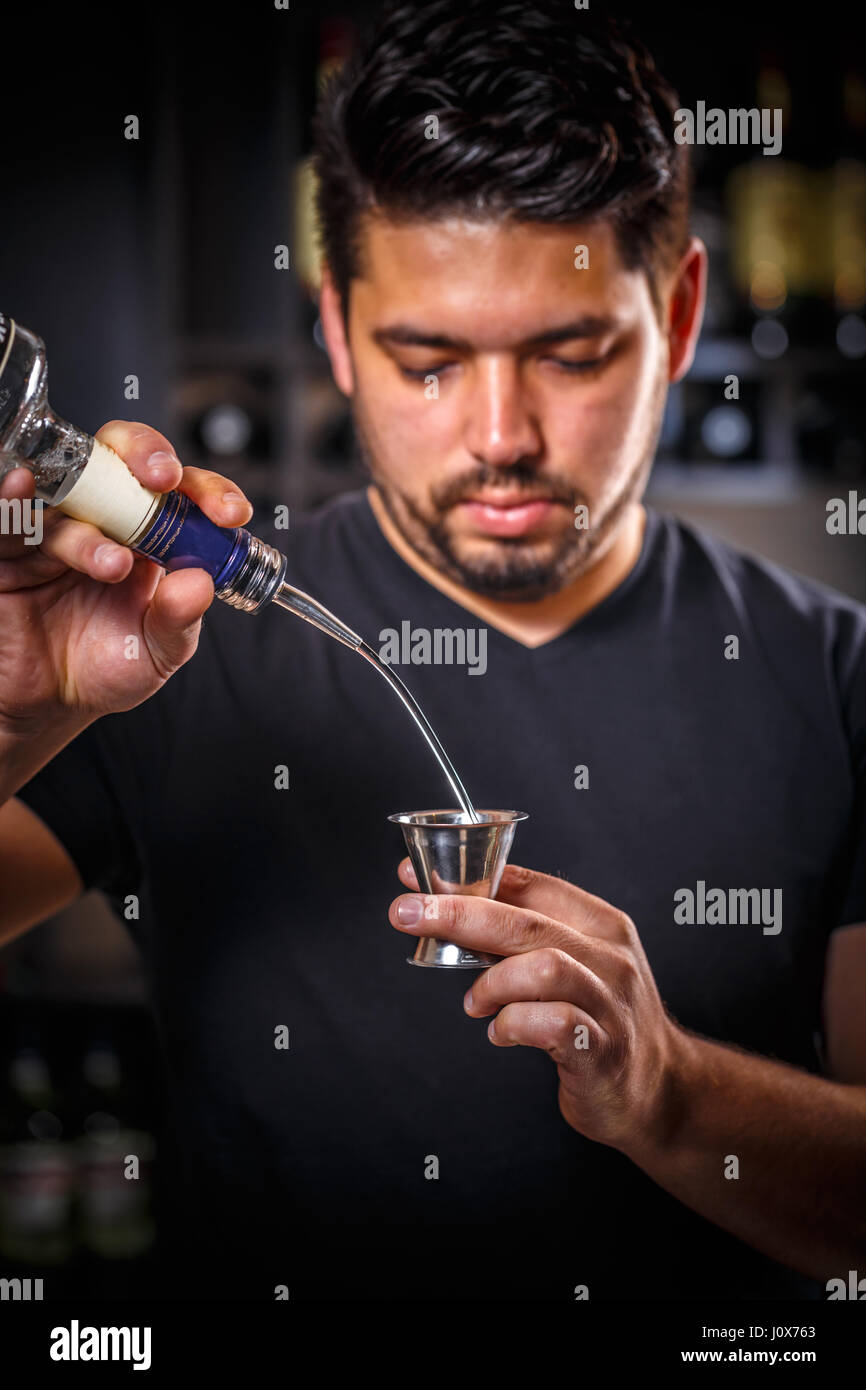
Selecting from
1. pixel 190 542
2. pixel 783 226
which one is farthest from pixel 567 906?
pixel 783 226

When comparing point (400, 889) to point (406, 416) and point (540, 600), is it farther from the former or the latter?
point (406, 416)

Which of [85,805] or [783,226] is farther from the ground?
[783,226]

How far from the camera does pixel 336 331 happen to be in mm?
1319

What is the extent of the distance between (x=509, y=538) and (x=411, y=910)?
0.53 meters

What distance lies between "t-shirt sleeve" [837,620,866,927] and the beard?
0.98ft

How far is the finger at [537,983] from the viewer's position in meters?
0.79

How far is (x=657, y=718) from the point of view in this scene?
1.27 m

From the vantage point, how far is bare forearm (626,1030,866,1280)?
3.45 feet

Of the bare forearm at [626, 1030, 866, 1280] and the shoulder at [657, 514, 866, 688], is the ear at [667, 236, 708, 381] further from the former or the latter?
the bare forearm at [626, 1030, 866, 1280]

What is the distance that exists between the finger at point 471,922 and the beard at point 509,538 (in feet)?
1.66

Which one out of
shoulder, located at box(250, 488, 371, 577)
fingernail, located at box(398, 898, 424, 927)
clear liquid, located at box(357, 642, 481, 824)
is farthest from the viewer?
shoulder, located at box(250, 488, 371, 577)

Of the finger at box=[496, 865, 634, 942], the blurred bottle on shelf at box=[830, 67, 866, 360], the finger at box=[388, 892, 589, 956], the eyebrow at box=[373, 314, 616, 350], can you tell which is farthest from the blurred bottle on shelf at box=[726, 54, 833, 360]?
the finger at box=[388, 892, 589, 956]

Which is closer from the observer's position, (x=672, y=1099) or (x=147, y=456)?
(x=147, y=456)
